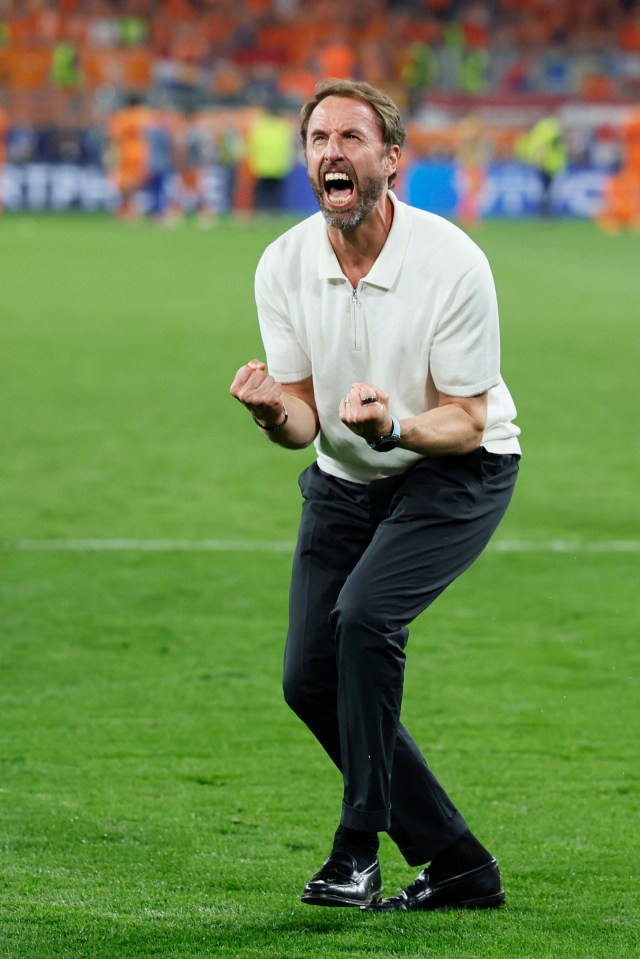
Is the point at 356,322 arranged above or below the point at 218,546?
above

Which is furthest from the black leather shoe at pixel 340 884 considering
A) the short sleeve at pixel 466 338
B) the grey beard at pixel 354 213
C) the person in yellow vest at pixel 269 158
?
the person in yellow vest at pixel 269 158

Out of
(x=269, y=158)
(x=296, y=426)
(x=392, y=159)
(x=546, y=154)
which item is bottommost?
(x=269, y=158)

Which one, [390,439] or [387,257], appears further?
[387,257]

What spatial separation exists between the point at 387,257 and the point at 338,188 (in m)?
0.21

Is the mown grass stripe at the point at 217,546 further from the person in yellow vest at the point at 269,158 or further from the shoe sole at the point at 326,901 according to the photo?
the person in yellow vest at the point at 269,158

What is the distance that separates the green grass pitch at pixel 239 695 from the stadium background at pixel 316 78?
872 inches

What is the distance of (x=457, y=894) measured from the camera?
4398mm

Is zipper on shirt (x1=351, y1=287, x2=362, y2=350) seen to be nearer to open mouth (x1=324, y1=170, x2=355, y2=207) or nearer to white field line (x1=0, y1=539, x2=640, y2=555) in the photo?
open mouth (x1=324, y1=170, x2=355, y2=207)

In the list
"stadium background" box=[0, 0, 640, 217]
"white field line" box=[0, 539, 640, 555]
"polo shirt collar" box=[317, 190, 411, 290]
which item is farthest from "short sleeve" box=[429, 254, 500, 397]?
"stadium background" box=[0, 0, 640, 217]

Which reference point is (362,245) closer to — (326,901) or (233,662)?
(326,901)

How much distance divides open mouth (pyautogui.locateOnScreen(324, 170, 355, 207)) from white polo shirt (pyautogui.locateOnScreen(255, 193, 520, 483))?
0.18 m

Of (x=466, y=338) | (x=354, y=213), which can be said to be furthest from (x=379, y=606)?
(x=354, y=213)

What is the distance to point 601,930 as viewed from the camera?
4188 millimetres

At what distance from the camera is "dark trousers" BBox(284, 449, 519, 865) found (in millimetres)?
4133
